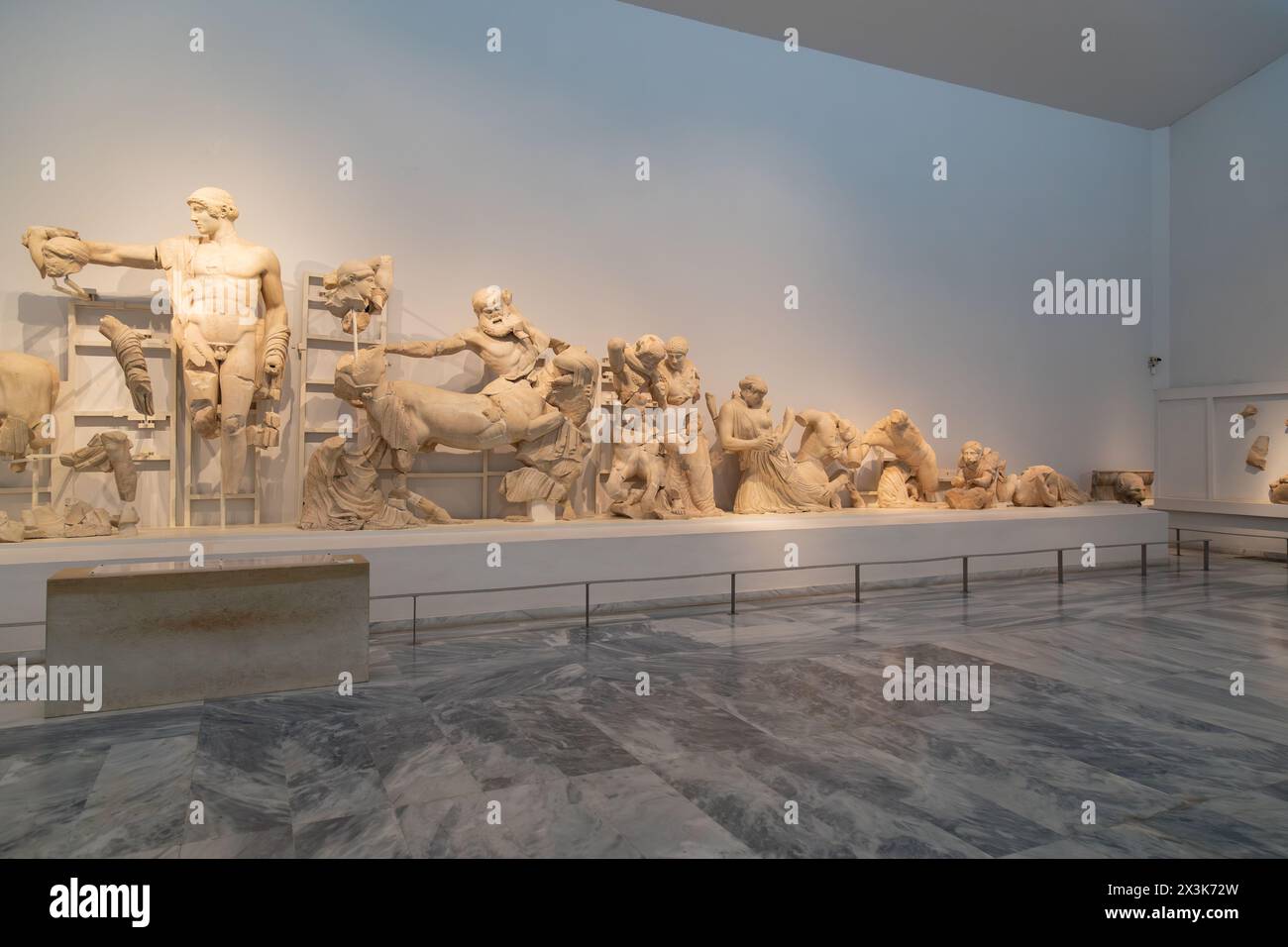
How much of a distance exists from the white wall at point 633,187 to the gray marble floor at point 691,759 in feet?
12.8

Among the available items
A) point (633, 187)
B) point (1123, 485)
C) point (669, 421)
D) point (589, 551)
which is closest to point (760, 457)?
point (669, 421)

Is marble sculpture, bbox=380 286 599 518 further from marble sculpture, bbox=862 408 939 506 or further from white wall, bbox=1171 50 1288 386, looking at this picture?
white wall, bbox=1171 50 1288 386

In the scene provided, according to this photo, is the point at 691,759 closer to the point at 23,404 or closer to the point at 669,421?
the point at 669,421

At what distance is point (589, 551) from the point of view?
6801mm

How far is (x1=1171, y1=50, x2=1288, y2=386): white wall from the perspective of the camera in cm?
1116

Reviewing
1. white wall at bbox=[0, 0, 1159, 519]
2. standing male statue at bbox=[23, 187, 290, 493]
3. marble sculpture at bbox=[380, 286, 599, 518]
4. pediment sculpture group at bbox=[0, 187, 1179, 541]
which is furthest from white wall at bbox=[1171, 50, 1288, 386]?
standing male statue at bbox=[23, 187, 290, 493]

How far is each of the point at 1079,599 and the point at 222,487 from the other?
698cm

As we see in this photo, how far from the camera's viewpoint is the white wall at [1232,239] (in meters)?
11.2

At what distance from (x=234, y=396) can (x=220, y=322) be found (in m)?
0.58

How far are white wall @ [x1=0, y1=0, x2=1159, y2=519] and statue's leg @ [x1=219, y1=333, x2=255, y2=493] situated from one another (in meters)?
0.83

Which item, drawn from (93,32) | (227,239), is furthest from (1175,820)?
(93,32)

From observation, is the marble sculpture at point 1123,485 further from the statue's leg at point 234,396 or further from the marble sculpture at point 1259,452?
the statue's leg at point 234,396

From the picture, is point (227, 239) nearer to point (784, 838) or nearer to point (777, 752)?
point (777, 752)

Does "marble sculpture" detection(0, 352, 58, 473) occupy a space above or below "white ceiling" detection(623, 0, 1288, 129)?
below
